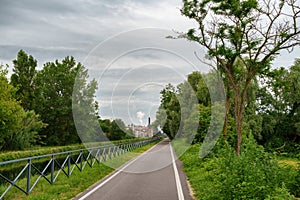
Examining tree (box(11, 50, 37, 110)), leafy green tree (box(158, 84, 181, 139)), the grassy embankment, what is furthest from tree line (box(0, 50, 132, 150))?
the grassy embankment

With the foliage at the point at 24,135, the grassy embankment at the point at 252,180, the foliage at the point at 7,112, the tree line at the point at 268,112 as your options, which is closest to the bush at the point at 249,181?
the grassy embankment at the point at 252,180

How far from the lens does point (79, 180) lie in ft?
38.5

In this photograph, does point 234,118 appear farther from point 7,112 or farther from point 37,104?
point 37,104

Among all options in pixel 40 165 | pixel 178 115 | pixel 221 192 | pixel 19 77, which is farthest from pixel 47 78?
pixel 221 192

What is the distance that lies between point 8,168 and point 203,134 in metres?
12.1

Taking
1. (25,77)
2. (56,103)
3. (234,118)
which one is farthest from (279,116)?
(25,77)

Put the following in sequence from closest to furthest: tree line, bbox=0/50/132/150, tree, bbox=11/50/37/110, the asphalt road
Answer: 1. the asphalt road
2. tree line, bbox=0/50/132/150
3. tree, bbox=11/50/37/110

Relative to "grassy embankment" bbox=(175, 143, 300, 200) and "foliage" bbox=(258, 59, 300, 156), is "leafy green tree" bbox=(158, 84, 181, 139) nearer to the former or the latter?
"foliage" bbox=(258, 59, 300, 156)

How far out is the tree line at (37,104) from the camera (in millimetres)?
34597

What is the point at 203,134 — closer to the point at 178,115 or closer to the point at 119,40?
the point at 119,40

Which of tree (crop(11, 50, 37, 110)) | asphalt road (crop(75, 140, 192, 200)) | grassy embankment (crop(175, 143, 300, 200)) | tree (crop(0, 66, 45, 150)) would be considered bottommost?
asphalt road (crop(75, 140, 192, 200))

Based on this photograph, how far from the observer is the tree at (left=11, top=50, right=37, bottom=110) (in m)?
49.2

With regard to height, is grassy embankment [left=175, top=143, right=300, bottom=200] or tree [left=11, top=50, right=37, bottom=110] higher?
tree [left=11, top=50, right=37, bottom=110]

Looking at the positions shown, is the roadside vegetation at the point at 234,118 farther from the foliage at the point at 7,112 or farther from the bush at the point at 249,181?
the foliage at the point at 7,112
